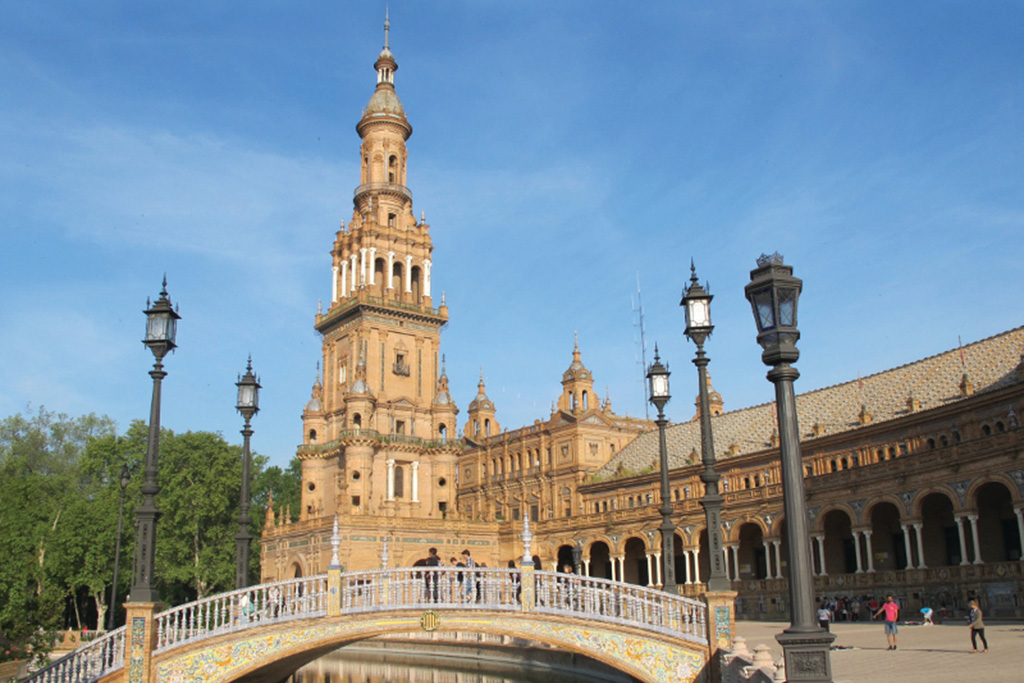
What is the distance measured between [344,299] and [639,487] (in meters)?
25.5

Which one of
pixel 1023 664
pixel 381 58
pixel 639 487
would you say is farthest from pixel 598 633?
pixel 381 58

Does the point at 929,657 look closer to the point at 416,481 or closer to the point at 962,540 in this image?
the point at 962,540

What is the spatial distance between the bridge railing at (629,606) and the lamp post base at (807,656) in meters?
10.2

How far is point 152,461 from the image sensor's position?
18.5 m

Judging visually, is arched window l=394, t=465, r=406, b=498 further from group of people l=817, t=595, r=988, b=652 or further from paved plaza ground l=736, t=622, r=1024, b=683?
paved plaza ground l=736, t=622, r=1024, b=683

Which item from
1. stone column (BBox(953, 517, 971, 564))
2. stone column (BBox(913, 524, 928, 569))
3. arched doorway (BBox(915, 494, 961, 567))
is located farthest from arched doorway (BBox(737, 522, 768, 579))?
stone column (BBox(953, 517, 971, 564))

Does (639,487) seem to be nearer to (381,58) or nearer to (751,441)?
(751,441)

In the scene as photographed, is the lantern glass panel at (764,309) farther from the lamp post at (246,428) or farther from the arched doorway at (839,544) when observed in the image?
the arched doorway at (839,544)

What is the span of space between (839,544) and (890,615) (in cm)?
2656

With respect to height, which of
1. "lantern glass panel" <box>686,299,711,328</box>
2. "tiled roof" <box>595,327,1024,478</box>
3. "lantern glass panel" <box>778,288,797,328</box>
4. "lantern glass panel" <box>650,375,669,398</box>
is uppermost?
"tiled roof" <box>595,327,1024,478</box>

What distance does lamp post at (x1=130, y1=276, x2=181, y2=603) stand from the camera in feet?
60.3

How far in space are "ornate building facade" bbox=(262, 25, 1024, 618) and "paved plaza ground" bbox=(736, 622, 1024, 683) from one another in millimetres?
9585

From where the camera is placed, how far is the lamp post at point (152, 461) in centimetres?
1838

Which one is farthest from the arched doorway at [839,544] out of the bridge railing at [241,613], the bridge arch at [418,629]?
the bridge railing at [241,613]
